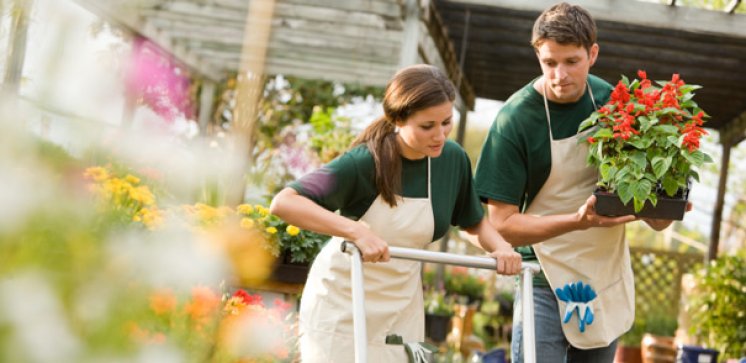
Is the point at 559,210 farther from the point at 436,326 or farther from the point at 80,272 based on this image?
the point at 436,326

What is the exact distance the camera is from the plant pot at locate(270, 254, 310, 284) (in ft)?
11.7

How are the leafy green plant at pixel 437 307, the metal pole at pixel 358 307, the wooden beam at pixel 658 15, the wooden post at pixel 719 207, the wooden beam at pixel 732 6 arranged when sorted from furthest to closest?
the wooden post at pixel 719 207 < the leafy green plant at pixel 437 307 < the wooden beam at pixel 658 15 < the wooden beam at pixel 732 6 < the metal pole at pixel 358 307

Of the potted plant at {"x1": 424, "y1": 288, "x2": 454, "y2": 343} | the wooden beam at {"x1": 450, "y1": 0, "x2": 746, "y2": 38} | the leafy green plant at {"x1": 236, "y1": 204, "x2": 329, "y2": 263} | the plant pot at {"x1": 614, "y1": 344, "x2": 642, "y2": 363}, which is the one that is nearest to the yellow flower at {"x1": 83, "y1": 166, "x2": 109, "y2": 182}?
the leafy green plant at {"x1": 236, "y1": 204, "x2": 329, "y2": 263}

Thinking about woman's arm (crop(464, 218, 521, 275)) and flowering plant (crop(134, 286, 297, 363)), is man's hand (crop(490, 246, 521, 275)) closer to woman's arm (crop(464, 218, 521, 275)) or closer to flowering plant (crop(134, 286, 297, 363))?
woman's arm (crop(464, 218, 521, 275))

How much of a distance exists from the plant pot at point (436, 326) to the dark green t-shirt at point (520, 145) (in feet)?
14.1

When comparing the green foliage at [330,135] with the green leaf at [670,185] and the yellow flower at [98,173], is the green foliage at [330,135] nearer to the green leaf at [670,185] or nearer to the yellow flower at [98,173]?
the green leaf at [670,185]

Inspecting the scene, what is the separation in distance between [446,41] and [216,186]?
20.6ft

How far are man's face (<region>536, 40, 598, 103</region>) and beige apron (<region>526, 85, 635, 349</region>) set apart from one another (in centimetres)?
10

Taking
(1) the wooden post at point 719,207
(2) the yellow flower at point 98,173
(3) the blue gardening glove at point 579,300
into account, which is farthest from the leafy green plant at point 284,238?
(1) the wooden post at point 719,207

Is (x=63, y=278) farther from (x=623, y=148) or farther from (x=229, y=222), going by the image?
(x=623, y=148)

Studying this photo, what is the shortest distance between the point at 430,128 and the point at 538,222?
401 millimetres

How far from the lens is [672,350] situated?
7.79m

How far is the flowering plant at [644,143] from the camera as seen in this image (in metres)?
2.31

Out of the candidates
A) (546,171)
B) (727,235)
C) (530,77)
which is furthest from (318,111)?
(727,235)
